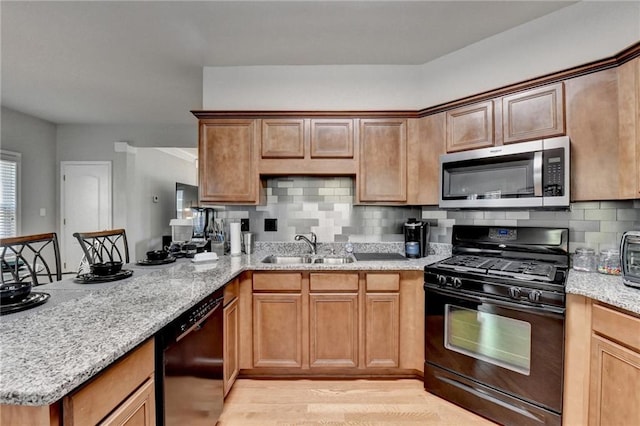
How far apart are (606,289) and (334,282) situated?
5.13 ft

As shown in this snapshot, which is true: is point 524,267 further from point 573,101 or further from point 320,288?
point 320,288

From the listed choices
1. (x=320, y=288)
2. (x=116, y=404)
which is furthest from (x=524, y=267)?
(x=116, y=404)

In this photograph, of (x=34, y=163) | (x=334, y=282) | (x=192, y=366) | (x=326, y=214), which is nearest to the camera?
(x=192, y=366)

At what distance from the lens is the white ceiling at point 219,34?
6.83ft

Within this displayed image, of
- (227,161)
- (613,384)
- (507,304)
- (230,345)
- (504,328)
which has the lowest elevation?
(230,345)

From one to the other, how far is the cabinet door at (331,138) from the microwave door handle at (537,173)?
1.34m

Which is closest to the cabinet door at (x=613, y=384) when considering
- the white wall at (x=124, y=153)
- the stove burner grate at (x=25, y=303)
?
the stove burner grate at (x=25, y=303)

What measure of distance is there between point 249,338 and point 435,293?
143 centimetres

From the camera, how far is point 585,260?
1959 millimetres

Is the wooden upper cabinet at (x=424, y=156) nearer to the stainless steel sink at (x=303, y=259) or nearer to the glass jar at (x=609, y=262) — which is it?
the stainless steel sink at (x=303, y=259)

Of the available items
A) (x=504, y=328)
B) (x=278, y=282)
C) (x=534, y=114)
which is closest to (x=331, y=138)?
(x=278, y=282)

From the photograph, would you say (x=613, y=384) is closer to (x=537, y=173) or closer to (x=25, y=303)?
(x=537, y=173)

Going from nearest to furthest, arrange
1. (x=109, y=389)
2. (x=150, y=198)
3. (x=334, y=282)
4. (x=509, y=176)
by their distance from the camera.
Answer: (x=109, y=389)
(x=509, y=176)
(x=334, y=282)
(x=150, y=198)

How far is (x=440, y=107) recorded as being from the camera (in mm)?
2451
